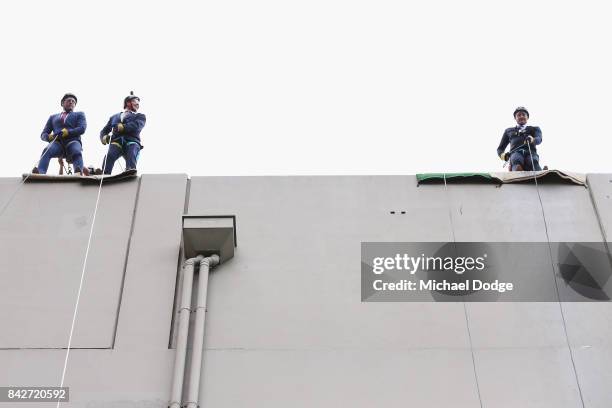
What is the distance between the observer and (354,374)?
270 inches

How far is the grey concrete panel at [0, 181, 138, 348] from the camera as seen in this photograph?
23.4 feet

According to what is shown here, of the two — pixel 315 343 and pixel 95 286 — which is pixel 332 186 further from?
pixel 95 286

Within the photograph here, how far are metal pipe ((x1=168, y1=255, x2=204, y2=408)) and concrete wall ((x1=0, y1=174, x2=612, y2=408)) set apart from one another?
0.15 metres

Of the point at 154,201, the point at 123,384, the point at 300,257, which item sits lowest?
the point at 123,384

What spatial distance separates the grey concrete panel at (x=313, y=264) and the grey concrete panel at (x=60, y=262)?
0.87 meters

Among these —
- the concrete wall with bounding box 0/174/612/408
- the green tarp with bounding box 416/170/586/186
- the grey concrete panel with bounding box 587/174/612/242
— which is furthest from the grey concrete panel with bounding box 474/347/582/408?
the green tarp with bounding box 416/170/586/186

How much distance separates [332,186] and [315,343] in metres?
1.92

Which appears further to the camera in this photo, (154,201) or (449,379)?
(154,201)

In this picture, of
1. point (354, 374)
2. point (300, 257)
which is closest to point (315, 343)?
point (354, 374)

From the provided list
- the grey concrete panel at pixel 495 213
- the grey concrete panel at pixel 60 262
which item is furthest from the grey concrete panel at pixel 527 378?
the grey concrete panel at pixel 60 262

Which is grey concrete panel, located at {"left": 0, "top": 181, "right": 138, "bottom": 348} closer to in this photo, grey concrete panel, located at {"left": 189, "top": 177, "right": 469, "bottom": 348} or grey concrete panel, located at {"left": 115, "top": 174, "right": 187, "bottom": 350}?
grey concrete panel, located at {"left": 115, "top": 174, "right": 187, "bottom": 350}

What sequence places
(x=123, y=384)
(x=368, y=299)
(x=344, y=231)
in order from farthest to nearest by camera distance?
(x=344, y=231)
(x=368, y=299)
(x=123, y=384)

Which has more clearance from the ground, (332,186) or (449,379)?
(332,186)

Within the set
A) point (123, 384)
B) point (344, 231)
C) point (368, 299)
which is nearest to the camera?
point (123, 384)
